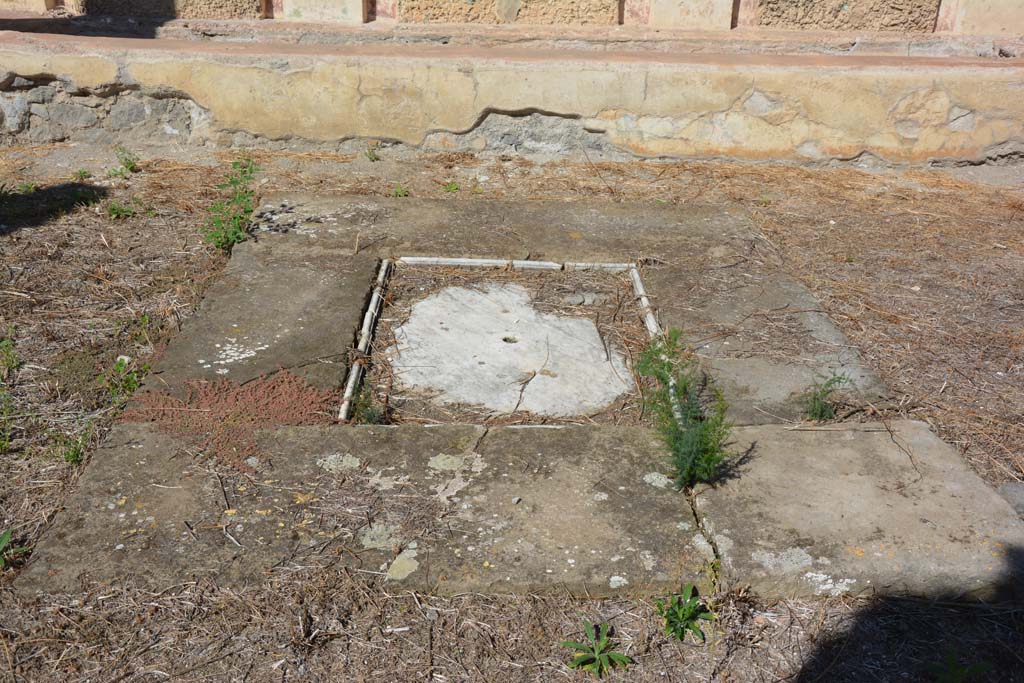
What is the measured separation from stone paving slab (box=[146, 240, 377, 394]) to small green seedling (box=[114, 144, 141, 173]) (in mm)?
1537

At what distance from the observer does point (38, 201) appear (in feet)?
14.9

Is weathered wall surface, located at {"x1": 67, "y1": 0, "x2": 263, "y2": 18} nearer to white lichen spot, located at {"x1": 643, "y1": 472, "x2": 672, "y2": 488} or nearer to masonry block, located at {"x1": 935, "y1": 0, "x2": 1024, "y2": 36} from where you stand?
masonry block, located at {"x1": 935, "y1": 0, "x2": 1024, "y2": 36}

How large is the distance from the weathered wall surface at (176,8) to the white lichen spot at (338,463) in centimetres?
638

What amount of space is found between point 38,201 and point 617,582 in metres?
3.86

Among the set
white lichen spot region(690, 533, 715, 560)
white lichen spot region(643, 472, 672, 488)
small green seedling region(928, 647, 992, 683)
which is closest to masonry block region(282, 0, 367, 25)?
white lichen spot region(643, 472, 672, 488)

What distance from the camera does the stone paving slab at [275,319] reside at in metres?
2.97

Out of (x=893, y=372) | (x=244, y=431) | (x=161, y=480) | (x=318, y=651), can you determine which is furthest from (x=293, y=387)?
(x=893, y=372)

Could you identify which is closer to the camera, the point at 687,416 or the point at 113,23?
the point at 687,416

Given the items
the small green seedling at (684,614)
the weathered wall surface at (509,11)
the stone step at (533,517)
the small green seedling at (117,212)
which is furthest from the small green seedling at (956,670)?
the weathered wall surface at (509,11)

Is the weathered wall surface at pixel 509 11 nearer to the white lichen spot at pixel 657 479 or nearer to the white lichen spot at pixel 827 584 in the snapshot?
the white lichen spot at pixel 657 479

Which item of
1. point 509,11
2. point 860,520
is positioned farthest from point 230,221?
point 509,11

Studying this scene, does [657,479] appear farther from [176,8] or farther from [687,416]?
[176,8]

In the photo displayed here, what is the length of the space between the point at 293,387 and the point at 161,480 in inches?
23.0

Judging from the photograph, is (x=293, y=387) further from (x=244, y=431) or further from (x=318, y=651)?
(x=318, y=651)
